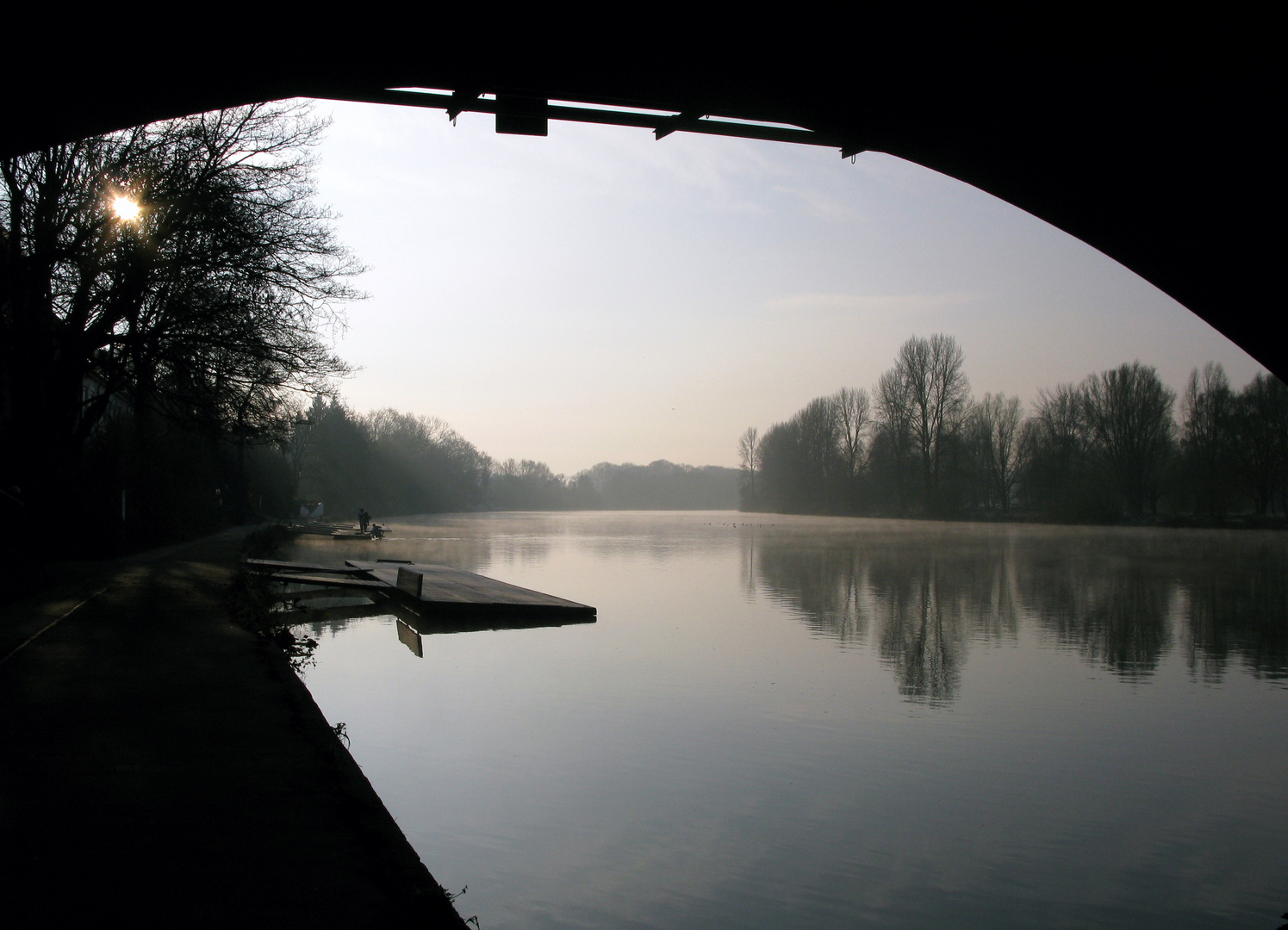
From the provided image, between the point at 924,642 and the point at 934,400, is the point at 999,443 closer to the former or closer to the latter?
the point at 934,400

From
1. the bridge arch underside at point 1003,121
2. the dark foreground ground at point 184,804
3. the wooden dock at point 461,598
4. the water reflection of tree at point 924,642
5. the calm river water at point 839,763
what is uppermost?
the bridge arch underside at point 1003,121

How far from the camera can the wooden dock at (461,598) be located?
1237cm

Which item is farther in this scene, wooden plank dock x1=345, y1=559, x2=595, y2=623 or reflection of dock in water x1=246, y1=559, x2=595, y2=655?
wooden plank dock x1=345, y1=559, x2=595, y2=623

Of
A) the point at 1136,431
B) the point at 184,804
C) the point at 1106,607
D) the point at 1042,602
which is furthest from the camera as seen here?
the point at 1136,431

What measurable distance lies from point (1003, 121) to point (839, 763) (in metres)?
4.20

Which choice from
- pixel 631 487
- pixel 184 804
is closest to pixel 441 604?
pixel 184 804

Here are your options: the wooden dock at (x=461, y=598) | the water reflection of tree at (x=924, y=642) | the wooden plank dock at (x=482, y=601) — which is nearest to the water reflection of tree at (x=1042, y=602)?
the water reflection of tree at (x=924, y=642)

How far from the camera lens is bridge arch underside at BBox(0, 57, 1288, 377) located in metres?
5.05

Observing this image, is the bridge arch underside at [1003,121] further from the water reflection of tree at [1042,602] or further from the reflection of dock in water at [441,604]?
the reflection of dock in water at [441,604]

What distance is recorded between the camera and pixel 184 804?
3467 mm

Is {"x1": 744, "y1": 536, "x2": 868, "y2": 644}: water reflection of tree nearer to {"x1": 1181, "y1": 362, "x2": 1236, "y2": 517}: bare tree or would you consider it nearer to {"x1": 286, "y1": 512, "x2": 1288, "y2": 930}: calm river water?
{"x1": 286, "y1": 512, "x2": 1288, "y2": 930}: calm river water

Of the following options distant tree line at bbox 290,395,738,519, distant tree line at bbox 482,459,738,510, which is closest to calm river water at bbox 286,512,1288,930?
distant tree line at bbox 290,395,738,519

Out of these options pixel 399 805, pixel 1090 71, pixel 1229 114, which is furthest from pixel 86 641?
pixel 1229 114

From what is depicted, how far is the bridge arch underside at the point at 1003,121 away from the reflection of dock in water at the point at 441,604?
21.6 ft
